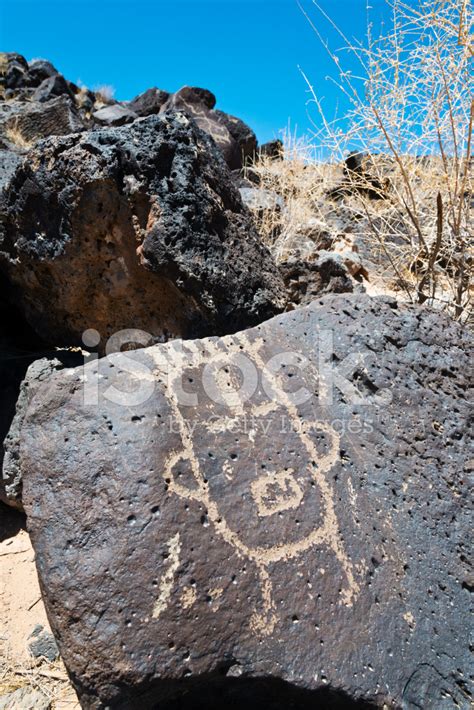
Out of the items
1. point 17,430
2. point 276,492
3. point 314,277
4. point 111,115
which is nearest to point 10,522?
point 17,430

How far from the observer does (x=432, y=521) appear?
1.63 metres

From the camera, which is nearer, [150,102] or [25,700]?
[25,700]

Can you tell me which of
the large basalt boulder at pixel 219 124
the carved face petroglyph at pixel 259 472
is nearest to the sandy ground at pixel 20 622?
the carved face petroglyph at pixel 259 472

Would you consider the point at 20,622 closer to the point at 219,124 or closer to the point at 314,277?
the point at 314,277

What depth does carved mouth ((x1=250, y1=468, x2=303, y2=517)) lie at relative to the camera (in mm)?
1488

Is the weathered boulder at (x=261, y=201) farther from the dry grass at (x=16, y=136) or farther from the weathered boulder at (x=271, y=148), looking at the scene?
the dry grass at (x=16, y=136)

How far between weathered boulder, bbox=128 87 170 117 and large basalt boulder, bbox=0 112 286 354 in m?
9.89

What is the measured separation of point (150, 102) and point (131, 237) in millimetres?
10592

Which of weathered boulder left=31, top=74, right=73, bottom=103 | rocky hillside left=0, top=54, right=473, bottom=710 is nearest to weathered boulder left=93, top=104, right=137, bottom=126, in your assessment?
weathered boulder left=31, top=74, right=73, bottom=103

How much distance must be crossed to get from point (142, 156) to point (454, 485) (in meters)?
1.56

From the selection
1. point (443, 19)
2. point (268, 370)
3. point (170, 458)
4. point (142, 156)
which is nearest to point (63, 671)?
point (170, 458)

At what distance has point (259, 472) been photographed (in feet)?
5.04

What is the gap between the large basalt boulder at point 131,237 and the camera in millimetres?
1963

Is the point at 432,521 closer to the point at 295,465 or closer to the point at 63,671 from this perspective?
the point at 295,465
